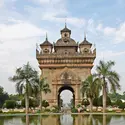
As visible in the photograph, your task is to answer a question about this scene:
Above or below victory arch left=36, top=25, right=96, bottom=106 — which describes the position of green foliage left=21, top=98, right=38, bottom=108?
below

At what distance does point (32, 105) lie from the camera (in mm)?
62750

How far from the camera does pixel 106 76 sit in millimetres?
41906

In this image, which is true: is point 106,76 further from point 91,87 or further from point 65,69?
→ point 65,69

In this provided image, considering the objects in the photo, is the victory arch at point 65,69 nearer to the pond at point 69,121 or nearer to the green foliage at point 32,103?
the green foliage at point 32,103

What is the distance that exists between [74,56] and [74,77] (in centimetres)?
484

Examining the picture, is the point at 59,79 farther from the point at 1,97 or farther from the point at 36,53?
the point at 1,97

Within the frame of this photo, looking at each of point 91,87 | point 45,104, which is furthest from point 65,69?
point 91,87

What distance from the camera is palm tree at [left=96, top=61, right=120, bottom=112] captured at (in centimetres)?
4116

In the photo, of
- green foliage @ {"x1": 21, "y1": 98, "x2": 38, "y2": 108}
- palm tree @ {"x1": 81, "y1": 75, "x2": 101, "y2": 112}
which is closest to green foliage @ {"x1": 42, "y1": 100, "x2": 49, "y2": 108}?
green foliage @ {"x1": 21, "y1": 98, "x2": 38, "y2": 108}

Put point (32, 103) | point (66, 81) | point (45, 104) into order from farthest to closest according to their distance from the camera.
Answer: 1. point (66, 81)
2. point (45, 104)
3. point (32, 103)

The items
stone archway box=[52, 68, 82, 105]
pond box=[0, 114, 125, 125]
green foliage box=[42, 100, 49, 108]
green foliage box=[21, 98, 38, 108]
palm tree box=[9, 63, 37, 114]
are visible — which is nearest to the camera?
pond box=[0, 114, 125, 125]

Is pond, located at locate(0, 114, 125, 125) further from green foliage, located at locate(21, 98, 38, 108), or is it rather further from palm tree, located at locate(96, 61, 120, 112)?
green foliage, located at locate(21, 98, 38, 108)

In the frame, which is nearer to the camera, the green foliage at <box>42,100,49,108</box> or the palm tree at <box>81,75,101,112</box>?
the palm tree at <box>81,75,101,112</box>

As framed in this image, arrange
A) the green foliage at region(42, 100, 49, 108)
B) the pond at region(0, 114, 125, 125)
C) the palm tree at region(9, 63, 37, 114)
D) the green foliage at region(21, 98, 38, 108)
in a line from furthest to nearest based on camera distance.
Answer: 1. the green foliage at region(42, 100, 49, 108)
2. the green foliage at region(21, 98, 38, 108)
3. the palm tree at region(9, 63, 37, 114)
4. the pond at region(0, 114, 125, 125)
